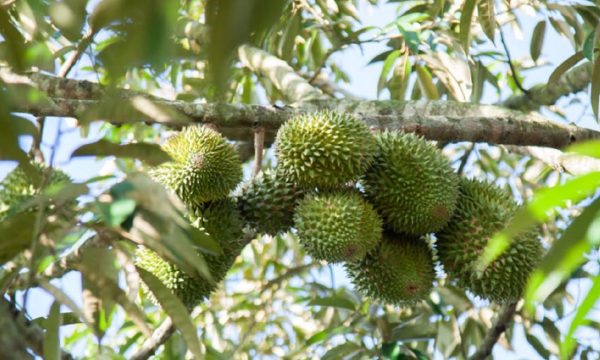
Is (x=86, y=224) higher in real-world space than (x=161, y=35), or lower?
lower

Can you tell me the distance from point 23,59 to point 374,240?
5.46ft

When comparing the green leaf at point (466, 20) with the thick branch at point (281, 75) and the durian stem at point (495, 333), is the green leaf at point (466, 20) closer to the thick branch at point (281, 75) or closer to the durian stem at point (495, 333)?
the thick branch at point (281, 75)

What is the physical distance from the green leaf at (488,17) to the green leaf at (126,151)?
5.88 feet

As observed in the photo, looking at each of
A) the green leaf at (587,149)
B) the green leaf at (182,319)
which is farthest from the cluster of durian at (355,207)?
the green leaf at (587,149)

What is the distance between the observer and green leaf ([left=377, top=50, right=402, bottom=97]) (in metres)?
3.68

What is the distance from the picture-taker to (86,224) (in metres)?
1.43

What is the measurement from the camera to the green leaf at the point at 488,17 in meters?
2.91

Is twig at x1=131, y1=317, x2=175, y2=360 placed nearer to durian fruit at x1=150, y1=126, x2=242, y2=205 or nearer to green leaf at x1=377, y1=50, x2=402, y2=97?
durian fruit at x1=150, y1=126, x2=242, y2=205

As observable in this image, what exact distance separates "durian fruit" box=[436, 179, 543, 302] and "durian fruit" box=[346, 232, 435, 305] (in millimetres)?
84

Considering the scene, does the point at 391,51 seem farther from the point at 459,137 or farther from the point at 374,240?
the point at 374,240

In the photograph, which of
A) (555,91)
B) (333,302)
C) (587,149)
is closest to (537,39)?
(555,91)

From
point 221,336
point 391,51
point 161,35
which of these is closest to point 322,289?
Answer: point 221,336

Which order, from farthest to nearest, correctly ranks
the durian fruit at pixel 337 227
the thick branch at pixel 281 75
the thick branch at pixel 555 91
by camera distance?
the thick branch at pixel 555 91
the thick branch at pixel 281 75
the durian fruit at pixel 337 227

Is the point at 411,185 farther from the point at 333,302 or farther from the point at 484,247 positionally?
the point at 333,302
